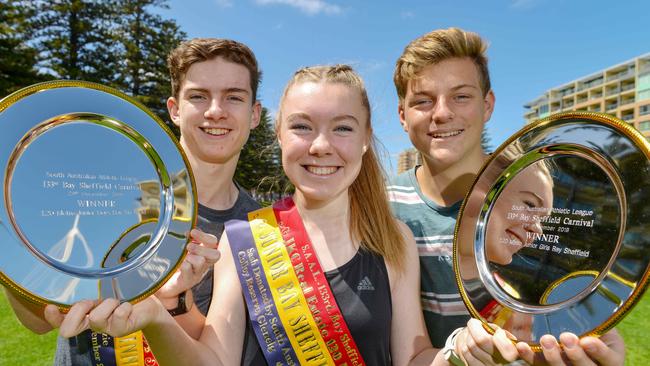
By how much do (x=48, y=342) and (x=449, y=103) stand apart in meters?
8.15

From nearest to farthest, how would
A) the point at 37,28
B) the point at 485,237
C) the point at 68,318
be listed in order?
1. the point at 68,318
2. the point at 485,237
3. the point at 37,28

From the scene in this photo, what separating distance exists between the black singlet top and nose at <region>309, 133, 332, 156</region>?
22.9 inches

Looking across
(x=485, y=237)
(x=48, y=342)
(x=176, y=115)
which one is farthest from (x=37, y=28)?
(x=485, y=237)

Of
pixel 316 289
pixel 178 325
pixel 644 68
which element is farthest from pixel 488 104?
pixel 644 68

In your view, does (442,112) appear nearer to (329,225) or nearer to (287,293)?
(329,225)

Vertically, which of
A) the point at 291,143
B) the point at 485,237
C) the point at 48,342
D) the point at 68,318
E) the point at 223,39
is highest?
the point at 223,39

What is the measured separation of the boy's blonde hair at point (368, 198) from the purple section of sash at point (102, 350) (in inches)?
57.4

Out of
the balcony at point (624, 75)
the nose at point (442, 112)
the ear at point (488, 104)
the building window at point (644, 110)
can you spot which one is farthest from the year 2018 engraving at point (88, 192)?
the balcony at point (624, 75)

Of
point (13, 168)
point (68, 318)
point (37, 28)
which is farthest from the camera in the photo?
point (37, 28)

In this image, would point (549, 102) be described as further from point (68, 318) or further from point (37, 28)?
point (68, 318)

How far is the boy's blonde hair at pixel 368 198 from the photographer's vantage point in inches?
87.8

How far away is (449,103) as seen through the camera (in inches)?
101

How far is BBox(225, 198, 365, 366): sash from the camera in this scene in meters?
2.21

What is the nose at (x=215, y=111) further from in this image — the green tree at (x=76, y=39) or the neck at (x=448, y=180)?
the green tree at (x=76, y=39)
